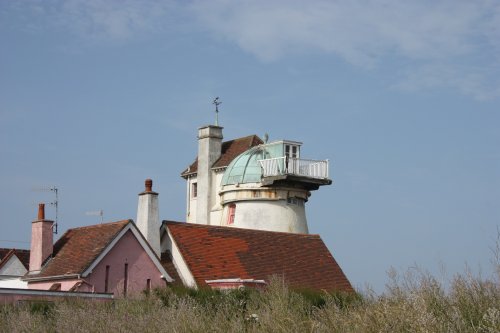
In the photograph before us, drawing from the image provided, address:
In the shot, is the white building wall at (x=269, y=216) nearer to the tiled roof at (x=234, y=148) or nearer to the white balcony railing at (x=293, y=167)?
the white balcony railing at (x=293, y=167)

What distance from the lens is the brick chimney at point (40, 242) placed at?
3225 cm

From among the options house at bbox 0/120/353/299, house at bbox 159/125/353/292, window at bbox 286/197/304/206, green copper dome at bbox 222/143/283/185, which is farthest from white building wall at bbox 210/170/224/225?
window at bbox 286/197/304/206

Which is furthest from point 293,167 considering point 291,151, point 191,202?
point 191,202

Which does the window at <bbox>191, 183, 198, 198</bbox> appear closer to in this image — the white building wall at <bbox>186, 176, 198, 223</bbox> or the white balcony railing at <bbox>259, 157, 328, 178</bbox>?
the white building wall at <bbox>186, 176, 198, 223</bbox>

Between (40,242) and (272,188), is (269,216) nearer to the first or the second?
(272,188)

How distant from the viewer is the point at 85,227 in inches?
1313

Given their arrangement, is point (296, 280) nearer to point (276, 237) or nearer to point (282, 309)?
point (276, 237)

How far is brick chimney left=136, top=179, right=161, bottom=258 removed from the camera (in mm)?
33625

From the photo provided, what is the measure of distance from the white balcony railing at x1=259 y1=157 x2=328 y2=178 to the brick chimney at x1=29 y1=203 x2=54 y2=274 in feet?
42.0

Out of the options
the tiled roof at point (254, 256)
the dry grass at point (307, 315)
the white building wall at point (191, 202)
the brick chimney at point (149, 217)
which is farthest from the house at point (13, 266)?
the dry grass at point (307, 315)

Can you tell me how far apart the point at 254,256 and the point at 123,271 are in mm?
5960

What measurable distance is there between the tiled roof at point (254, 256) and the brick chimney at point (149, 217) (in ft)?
2.57

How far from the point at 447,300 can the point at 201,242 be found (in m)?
23.3

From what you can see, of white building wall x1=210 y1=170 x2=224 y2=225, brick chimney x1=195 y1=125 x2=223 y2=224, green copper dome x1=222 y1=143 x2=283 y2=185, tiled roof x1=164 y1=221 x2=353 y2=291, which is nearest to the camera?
tiled roof x1=164 y1=221 x2=353 y2=291
